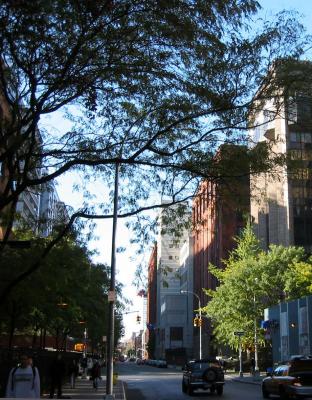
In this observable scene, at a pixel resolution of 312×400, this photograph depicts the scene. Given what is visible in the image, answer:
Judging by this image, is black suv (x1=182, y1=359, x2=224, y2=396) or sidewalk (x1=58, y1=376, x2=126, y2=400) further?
black suv (x1=182, y1=359, x2=224, y2=396)

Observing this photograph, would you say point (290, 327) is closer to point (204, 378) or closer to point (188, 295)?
point (204, 378)

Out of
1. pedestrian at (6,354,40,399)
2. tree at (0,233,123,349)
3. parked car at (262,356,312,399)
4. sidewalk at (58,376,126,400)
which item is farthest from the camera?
sidewalk at (58,376,126,400)

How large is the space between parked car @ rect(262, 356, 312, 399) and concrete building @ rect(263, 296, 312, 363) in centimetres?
1868

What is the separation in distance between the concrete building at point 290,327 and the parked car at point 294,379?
18.7 m

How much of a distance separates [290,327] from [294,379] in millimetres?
27061

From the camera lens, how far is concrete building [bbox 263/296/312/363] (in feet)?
146

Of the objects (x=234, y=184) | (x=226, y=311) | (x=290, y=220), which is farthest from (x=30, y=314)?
(x=290, y=220)

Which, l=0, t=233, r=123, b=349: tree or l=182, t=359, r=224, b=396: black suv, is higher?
l=0, t=233, r=123, b=349: tree

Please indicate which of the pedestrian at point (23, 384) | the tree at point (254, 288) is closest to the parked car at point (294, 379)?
the pedestrian at point (23, 384)

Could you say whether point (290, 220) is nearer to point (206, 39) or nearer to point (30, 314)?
point (30, 314)

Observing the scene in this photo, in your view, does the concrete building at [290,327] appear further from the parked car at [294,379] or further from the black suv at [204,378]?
the parked car at [294,379]

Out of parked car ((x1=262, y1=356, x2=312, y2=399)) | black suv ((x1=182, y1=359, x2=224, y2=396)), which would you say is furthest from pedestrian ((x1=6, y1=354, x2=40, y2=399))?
black suv ((x1=182, y1=359, x2=224, y2=396))

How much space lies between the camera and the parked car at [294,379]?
873 inches

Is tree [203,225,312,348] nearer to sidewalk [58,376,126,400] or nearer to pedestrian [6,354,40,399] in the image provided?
sidewalk [58,376,126,400]
